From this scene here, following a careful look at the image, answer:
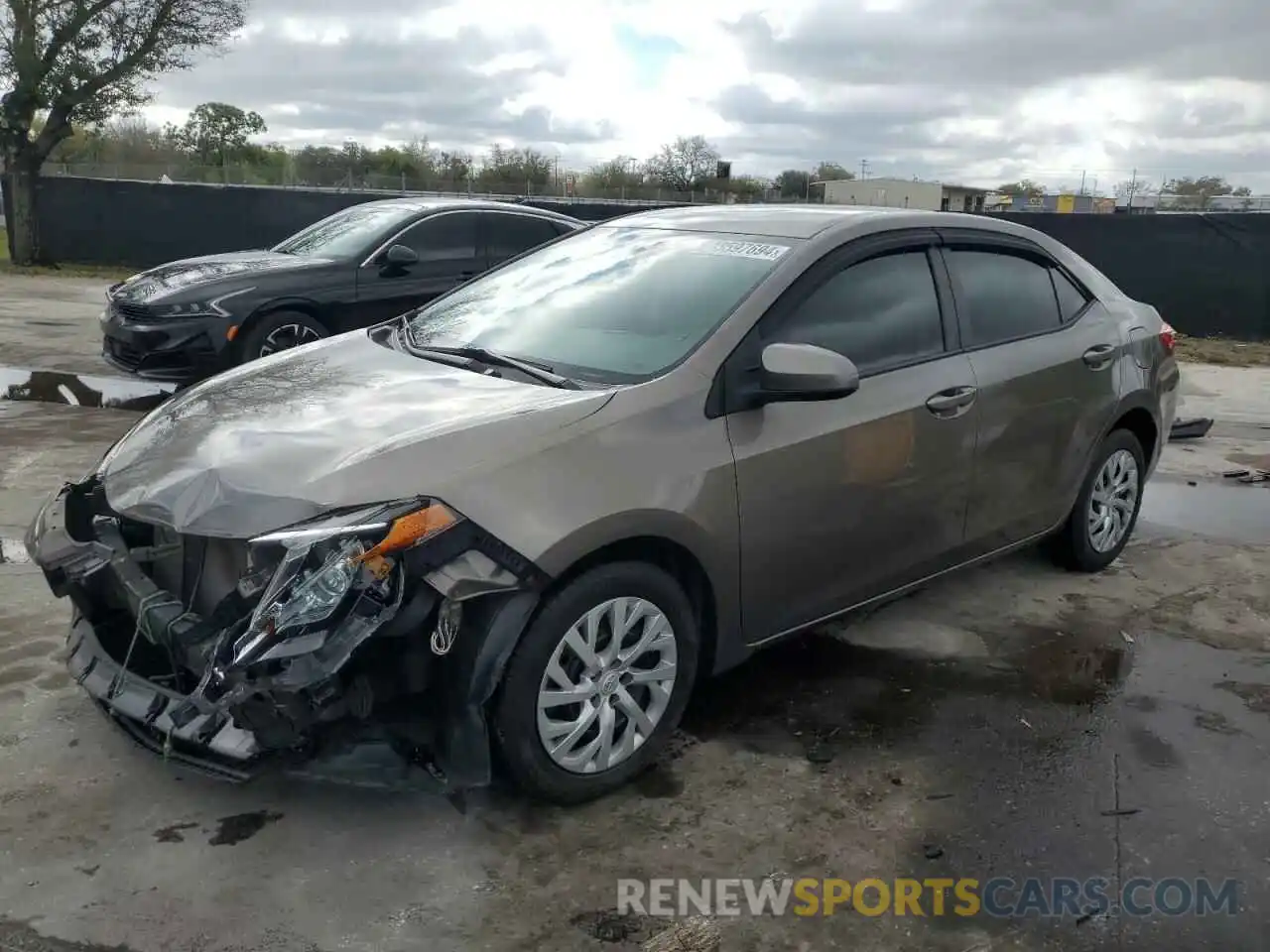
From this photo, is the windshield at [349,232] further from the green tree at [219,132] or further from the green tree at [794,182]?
the green tree at [219,132]

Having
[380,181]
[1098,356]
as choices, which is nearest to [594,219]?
[1098,356]

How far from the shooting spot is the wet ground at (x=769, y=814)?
2.74 m

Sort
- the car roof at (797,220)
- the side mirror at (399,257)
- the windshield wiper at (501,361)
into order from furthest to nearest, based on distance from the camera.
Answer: the side mirror at (399,257) < the car roof at (797,220) < the windshield wiper at (501,361)

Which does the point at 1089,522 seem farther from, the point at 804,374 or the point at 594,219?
the point at 594,219

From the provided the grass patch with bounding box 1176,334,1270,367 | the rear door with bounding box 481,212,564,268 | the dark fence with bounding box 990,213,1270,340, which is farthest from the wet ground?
the dark fence with bounding box 990,213,1270,340

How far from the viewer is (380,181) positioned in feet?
104

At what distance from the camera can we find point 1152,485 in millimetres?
7141

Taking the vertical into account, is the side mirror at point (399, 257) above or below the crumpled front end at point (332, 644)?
above

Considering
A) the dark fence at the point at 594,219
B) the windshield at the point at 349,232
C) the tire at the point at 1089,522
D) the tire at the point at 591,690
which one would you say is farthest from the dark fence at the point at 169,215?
the tire at the point at 591,690

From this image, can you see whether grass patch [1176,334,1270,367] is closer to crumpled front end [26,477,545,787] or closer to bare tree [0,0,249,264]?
crumpled front end [26,477,545,787]

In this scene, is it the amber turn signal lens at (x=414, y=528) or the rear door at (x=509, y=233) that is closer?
the amber turn signal lens at (x=414, y=528)

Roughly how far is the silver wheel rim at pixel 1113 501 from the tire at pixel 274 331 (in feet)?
17.7

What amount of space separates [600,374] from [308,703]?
1.38 meters

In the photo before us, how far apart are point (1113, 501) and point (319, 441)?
3.83 metres
